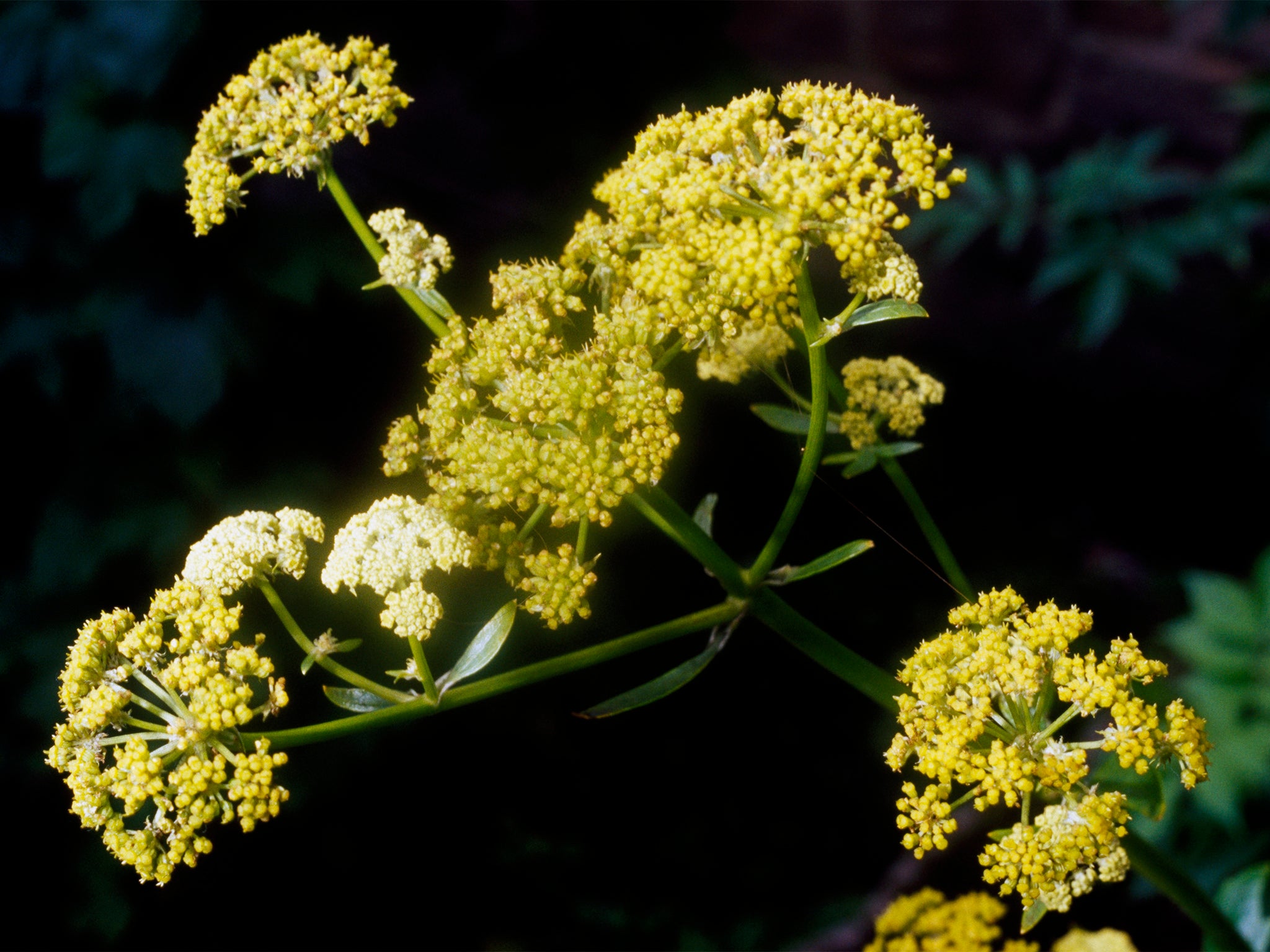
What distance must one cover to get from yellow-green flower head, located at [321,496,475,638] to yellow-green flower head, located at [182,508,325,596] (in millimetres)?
75

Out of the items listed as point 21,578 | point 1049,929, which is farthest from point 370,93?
point 1049,929

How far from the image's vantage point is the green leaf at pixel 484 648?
1555 mm

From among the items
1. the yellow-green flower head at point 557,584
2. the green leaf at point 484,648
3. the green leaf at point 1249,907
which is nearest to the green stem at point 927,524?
the yellow-green flower head at point 557,584

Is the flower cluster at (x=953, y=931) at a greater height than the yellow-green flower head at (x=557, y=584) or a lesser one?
lesser

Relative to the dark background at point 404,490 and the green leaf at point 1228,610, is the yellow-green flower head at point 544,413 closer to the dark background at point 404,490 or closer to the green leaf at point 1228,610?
the dark background at point 404,490

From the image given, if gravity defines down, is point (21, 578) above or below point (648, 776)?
above

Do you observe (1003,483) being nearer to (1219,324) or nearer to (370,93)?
(1219,324)

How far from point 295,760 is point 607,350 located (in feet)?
6.81

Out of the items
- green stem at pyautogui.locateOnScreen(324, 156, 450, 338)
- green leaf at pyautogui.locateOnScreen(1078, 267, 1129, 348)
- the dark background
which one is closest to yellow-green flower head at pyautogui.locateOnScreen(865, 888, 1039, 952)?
the dark background

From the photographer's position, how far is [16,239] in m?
2.78

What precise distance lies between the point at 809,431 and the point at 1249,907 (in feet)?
6.57

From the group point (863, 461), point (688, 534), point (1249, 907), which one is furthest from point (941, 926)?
point (688, 534)

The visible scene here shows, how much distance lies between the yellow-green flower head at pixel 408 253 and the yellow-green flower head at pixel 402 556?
1.07ft

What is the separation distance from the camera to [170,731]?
1.43 m
